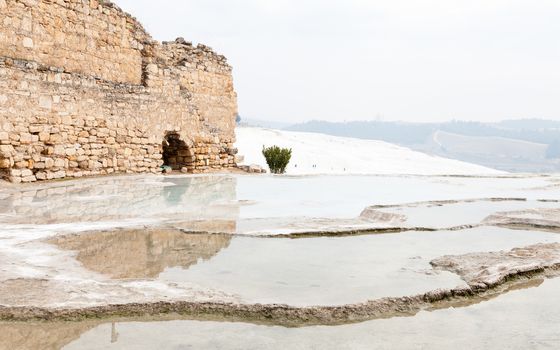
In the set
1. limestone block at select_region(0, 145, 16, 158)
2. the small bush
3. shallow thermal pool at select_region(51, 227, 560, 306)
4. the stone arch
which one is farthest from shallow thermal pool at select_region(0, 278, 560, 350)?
the small bush

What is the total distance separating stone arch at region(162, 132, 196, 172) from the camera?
13.9 meters

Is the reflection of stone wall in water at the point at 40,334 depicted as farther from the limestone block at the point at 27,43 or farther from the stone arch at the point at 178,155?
the stone arch at the point at 178,155

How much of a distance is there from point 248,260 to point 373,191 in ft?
17.2

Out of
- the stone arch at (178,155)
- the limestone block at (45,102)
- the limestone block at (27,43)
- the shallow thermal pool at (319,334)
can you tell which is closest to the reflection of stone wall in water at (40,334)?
the shallow thermal pool at (319,334)

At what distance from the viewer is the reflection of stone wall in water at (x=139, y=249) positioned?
3.43 m

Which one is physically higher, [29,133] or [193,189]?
[29,133]

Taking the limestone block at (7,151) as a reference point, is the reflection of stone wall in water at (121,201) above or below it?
below

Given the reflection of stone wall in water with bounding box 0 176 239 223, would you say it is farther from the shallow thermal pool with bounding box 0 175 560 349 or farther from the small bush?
the small bush

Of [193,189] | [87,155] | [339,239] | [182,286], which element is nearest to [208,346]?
[182,286]

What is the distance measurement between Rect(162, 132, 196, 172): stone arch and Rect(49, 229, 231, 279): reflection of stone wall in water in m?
9.40

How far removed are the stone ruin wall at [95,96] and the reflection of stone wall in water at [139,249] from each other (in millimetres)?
5693

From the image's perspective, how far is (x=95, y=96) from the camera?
11117 millimetres

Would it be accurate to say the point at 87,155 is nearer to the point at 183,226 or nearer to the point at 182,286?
the point at 183,226

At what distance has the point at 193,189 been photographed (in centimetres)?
859
